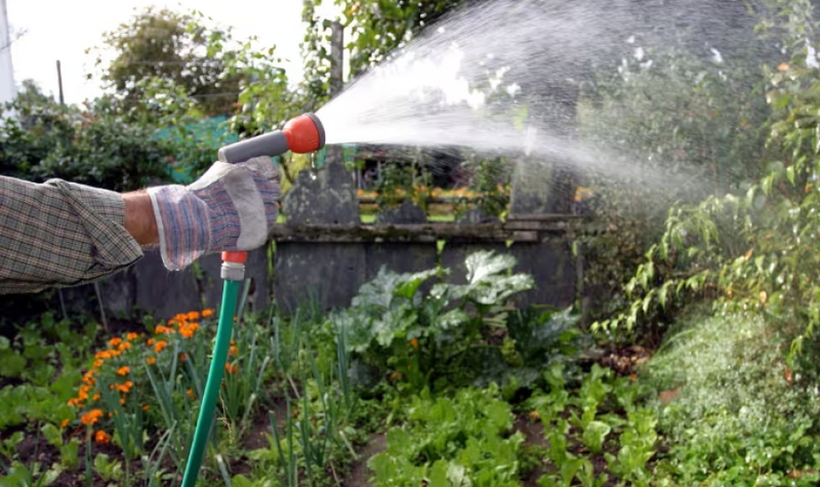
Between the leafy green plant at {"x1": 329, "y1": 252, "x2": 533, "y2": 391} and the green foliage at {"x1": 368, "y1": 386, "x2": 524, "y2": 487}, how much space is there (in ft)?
0.93

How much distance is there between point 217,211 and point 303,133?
26cm

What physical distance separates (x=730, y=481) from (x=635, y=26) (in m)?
2.48

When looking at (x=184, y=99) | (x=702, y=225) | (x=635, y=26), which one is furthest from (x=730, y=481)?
(x=184, y=99)

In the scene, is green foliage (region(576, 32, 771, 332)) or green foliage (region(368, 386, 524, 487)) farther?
green foliage (region(576, 32, 771, 332))

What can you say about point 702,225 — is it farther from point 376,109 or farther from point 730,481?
point 376,109

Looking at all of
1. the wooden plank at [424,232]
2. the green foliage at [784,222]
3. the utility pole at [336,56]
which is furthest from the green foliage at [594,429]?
the utility pole at [336,56]

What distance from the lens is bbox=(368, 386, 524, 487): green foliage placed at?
2449mm

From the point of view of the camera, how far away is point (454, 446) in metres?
2.79

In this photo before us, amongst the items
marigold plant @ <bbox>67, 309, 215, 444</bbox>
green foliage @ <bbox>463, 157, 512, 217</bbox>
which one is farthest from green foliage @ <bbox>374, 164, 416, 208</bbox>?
marigold plant @ <bbox>67, 309, 215, 444</bbox>

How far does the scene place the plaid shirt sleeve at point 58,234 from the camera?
4.75 feet

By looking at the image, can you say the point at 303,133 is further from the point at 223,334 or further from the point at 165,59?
the point at 165,59

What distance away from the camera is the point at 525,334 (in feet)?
11.8

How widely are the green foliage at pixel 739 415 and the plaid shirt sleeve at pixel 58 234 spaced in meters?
1.91

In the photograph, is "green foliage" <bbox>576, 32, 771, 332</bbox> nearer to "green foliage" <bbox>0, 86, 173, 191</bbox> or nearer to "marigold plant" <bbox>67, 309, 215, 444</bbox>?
"marigold plant" <bbox>67, 309, 215, 444</bbox>
